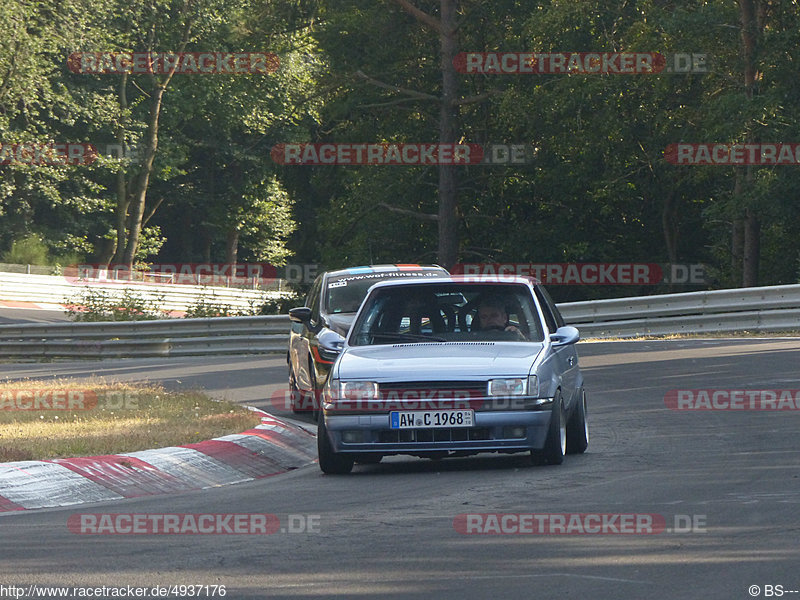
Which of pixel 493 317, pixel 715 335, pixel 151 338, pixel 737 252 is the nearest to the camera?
pixel 493 317

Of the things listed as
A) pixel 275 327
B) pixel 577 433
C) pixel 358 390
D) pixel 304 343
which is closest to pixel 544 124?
pixel 275 327

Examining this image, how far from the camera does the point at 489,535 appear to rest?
7250 mm

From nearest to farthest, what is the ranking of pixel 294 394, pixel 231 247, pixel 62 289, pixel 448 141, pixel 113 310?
pixel 294 394
pixel 448 141
pixel 113 310
pixel 62 289
pixel 231 247

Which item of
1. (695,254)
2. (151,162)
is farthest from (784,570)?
(151,162)

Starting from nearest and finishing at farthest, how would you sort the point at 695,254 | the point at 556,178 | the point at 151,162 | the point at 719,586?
the point at 719,586 → the point at 556,178 → the point at 695,254 → the point at 151,162

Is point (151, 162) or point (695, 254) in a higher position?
point (151, 162)

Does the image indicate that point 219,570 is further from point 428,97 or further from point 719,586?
point 428,97

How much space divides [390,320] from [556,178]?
24.5m

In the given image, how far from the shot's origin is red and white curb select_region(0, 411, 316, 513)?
9.10m

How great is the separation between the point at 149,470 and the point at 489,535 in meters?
3.59

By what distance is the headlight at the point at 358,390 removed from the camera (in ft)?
32.6

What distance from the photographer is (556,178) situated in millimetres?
35031

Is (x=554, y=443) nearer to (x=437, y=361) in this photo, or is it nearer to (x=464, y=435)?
(x=464, y=435)

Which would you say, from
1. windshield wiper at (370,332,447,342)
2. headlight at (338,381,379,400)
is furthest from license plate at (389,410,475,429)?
windshield wiper at (370,332,447,342)
